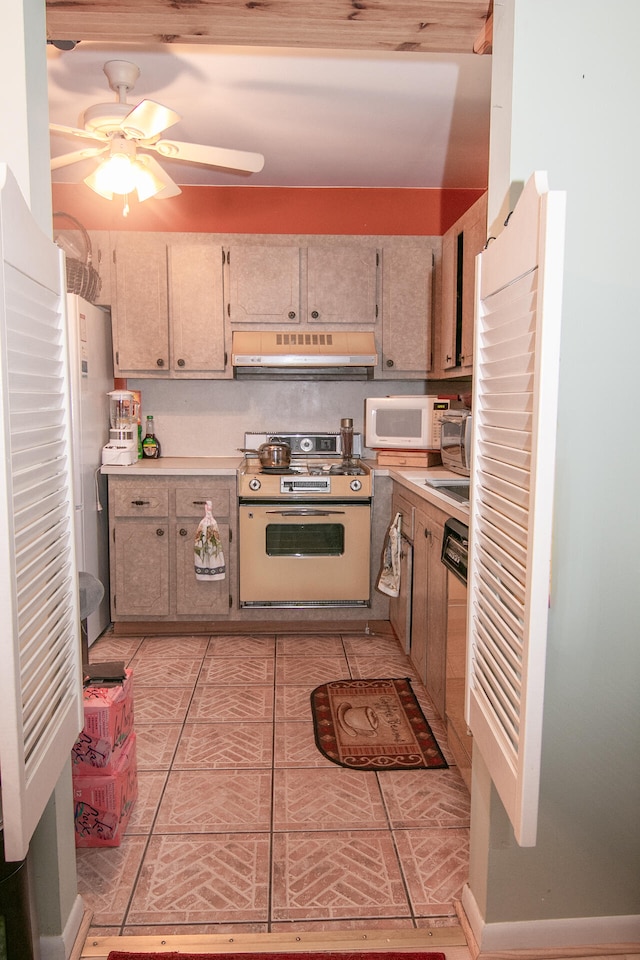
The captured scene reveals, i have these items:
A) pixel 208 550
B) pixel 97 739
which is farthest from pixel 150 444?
pixel 97 739

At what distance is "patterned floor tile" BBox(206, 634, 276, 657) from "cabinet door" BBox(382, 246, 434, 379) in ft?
5.99

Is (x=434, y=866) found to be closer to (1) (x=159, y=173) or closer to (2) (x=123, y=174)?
(2) (x=123, y=174)

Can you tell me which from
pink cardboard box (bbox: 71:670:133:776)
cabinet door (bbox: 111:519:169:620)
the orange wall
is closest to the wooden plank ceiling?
pink cardboard box (bbox: 71:670:133:776)

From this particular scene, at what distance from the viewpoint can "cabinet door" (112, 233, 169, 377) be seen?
4.12 meters

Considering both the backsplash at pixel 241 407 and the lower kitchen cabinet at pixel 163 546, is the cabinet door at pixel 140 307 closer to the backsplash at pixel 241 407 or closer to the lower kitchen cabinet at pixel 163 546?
the backsplash at pixel 241 407

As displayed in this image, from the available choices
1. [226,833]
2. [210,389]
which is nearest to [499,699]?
[226,833]

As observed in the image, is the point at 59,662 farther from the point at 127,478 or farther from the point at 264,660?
the point at 127,478

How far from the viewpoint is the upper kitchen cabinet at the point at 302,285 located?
415 cm

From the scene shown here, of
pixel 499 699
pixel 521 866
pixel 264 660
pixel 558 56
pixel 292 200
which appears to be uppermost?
pixel 292 200

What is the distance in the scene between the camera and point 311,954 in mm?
1697

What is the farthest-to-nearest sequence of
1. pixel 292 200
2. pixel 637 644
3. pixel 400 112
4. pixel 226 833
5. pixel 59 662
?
pixel 292 200
pixel 400 112
pixel 226 833
pixel 637 644
pixel 59 662

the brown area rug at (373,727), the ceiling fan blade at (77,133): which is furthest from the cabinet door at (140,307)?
the brown area rug at (373,727)

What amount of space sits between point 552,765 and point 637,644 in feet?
1.17

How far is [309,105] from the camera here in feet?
10.8
